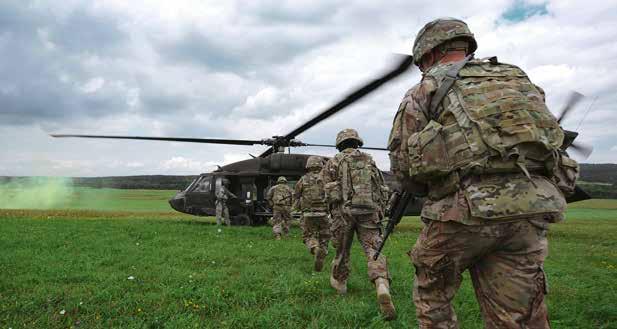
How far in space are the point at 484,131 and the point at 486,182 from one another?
Answer: 0.28m

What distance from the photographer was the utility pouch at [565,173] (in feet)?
8.27

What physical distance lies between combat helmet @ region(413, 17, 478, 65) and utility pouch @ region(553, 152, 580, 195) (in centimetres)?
93

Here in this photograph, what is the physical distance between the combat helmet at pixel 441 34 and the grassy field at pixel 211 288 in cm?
278

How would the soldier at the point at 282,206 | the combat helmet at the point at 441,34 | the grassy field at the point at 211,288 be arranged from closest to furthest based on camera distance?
the combat helmet at the point at 441,34
the grassy field at the point at 211,288
the soldier at the point at 282,206

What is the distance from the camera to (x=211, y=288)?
18.2 ft

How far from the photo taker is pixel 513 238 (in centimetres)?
233

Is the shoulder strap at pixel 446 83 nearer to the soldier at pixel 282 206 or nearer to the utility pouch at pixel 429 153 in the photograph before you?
the utility pouch at pixel 429 153

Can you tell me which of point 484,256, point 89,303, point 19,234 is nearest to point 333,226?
point 89,303

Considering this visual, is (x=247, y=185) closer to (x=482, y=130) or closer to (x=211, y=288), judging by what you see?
(x=211, y=288)

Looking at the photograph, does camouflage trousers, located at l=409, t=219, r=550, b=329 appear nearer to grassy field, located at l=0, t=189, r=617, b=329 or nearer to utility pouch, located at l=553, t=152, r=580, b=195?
utility pouch, located at l=553, t=152, r=580, b=195

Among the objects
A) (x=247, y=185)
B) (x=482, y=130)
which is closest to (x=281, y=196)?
(x=247, y=185)

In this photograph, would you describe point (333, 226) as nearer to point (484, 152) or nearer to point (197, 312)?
point (197, 312)

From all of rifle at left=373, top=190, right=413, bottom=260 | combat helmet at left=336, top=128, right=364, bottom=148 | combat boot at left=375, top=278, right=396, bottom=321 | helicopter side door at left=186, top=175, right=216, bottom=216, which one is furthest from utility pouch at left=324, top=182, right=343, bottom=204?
helicopter side door at left=186, top=175, right=216, bottom=216

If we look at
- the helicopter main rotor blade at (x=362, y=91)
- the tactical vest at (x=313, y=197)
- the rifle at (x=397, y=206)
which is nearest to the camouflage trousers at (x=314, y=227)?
the tactical vest at (x=313, y=197)
